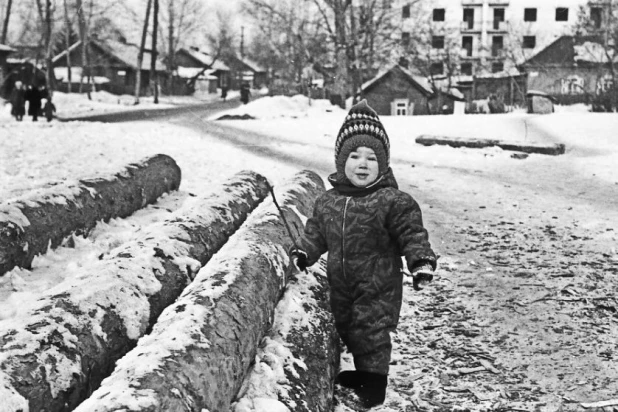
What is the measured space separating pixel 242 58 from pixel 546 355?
100 metres

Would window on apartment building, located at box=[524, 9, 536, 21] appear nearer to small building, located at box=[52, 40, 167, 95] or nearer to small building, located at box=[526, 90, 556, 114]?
small building, located at box=[52, 40, 167, 95]

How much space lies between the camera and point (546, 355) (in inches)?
185

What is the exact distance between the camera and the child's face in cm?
405

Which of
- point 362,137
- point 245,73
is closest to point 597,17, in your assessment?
point 362,137

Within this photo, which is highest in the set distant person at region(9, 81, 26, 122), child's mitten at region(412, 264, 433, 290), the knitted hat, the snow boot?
distant person at region(9, 81, 26, 122)

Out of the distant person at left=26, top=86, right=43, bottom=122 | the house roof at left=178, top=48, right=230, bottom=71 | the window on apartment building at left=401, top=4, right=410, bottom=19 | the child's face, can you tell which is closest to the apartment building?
the window on apartment building at left=401, top=4, right=410, bottom=19

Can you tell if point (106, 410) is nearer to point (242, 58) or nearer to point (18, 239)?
point (18, 239)

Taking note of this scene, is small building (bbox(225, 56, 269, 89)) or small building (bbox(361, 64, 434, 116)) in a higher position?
small building (bbox(225, 56, 269, 89))

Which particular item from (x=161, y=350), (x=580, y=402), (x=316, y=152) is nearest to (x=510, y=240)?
(x=580, y=402)

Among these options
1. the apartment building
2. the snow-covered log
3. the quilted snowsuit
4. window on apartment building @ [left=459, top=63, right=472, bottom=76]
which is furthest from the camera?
window on apartment building @ [left=459, top=63, right=472, bottom=76]

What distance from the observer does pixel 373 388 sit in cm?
397

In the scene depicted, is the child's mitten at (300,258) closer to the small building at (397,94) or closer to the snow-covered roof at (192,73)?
the small building at (397,94)

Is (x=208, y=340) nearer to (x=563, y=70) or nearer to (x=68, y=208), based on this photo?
(x=68, y=208)

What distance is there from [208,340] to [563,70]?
52.1m
